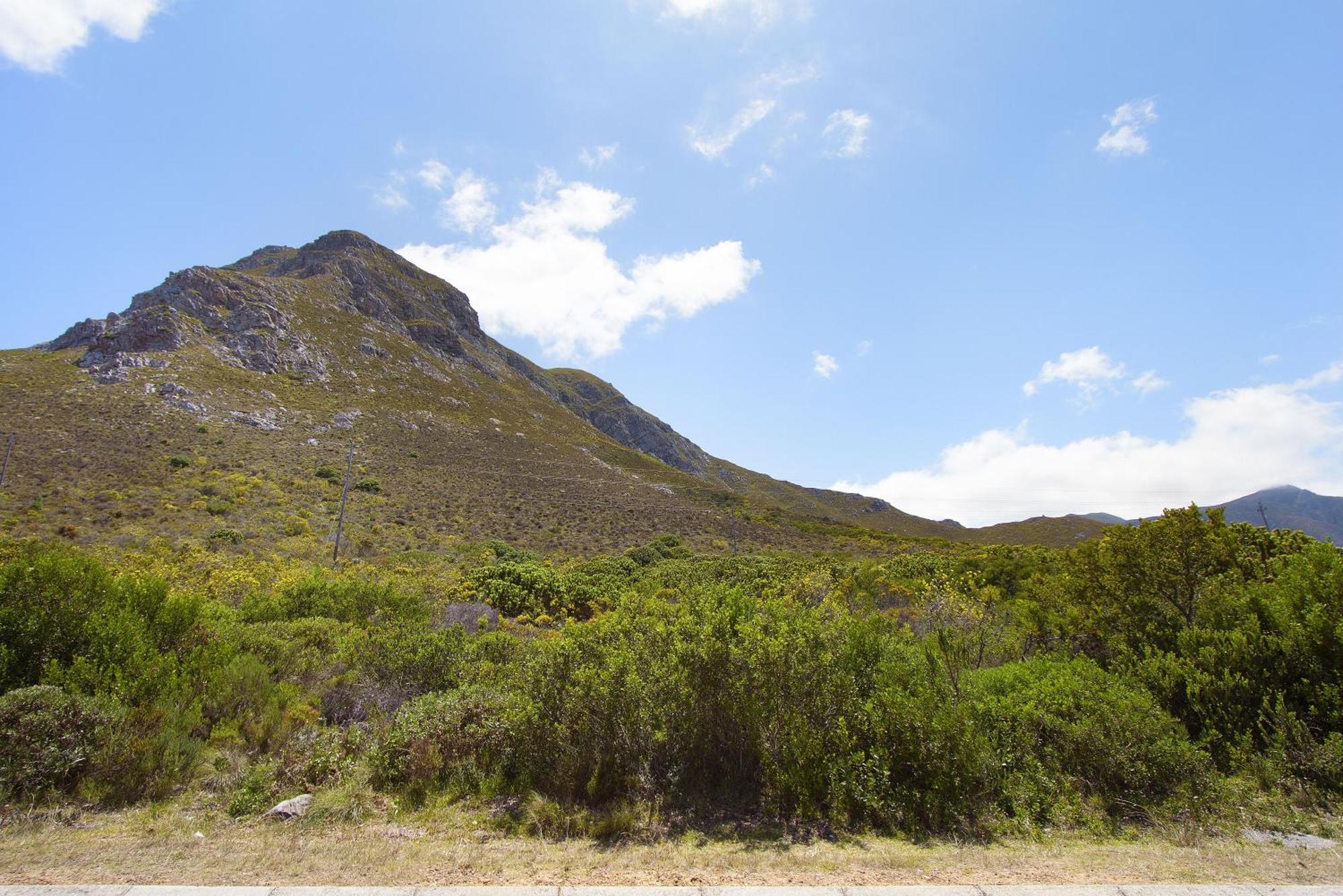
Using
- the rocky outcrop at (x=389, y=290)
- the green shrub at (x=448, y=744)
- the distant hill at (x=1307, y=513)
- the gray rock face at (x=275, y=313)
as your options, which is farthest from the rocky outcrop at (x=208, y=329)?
the distant hill at (x=1307, y=513)

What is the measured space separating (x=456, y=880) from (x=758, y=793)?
3.39 meters

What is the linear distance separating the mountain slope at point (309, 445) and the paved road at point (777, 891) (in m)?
23.8

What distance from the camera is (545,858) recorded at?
4.90 meters

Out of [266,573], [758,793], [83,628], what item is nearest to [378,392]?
[266,573]

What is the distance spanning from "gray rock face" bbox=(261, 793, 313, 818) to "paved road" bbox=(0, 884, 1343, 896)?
5.34ft

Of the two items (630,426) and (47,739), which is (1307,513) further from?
(47,739)

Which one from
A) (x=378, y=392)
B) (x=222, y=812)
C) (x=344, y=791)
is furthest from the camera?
(x=378, y=392)

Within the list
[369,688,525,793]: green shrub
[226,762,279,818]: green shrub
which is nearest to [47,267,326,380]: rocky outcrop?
[226,762,279,818]: green shrub

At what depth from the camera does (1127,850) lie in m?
5.07

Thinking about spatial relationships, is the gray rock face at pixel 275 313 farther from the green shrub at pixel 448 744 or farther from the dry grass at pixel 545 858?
the dry grass at pixel 545 858

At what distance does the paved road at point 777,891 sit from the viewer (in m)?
4.03

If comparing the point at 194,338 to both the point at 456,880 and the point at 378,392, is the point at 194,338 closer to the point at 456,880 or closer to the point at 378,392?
the point at 378,392

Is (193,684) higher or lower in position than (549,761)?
higher

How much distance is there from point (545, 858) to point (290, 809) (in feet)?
9.70
